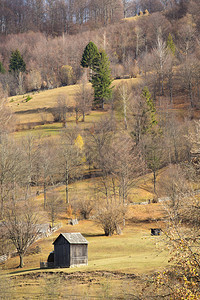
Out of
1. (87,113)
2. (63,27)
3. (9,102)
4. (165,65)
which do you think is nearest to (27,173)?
(87,113)

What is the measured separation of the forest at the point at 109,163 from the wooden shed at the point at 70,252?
890 mm

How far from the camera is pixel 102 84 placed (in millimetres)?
72875

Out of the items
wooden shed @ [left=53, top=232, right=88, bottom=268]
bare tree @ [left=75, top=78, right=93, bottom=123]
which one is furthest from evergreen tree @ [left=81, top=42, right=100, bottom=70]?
wooden shed @ [left=53, top=232, right=88, bottom=268]

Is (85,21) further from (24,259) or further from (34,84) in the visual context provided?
(24,259)

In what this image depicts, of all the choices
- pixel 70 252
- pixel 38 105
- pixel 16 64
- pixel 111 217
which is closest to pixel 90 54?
pixel 38 105

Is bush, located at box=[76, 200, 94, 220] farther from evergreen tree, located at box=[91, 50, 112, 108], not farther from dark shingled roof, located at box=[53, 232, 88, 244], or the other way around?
evergreen tree, located at box=[91, 50, 112, 108]

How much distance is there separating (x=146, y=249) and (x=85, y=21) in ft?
464

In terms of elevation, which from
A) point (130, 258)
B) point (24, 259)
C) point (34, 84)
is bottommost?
point (24, 259)

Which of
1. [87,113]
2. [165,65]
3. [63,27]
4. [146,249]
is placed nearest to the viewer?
[146,249]

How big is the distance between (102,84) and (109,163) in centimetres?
3016

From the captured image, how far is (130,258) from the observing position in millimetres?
24312

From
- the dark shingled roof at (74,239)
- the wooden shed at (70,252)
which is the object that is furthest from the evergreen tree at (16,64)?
the wooden shed at (70,252)

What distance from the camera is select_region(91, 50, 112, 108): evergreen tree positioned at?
238ft

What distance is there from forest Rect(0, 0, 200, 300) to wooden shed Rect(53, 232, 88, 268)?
35.0 inches
